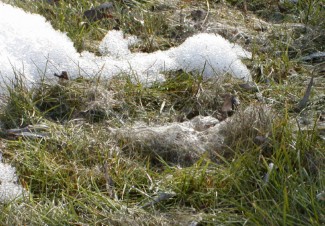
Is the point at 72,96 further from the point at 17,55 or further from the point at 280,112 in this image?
the point at 280,112

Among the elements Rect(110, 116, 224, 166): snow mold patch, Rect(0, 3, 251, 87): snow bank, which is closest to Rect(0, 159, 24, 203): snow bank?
Rect(110, 116, 224, 166): snow mold patch

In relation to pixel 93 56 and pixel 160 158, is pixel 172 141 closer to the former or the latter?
pixel 160 158

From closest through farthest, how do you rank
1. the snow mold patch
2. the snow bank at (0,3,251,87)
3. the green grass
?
1. the green grass
2. the snow mold patch
3. the snow bank at (0,3,251,87)

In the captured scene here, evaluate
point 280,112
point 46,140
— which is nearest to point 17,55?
point 46,140

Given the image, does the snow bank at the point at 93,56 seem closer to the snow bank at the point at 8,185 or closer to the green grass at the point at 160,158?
the green grass at the point at 160,158

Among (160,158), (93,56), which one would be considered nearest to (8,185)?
(160,158)

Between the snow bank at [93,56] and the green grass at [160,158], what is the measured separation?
9 centimetres

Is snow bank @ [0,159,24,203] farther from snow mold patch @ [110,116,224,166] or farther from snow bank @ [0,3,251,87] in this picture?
snow bank @ [0,3,251,87]

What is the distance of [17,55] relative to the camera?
3.16 meters

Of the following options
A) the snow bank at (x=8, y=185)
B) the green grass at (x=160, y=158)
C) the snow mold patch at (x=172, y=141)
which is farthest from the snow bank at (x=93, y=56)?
the snow bank at (x=8, y=185)

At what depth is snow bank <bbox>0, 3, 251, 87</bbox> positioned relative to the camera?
3.14 m

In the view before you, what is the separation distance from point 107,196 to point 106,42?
1.38 m

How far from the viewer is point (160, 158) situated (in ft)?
8.39

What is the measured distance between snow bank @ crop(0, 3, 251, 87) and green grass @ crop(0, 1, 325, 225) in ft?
0.31
